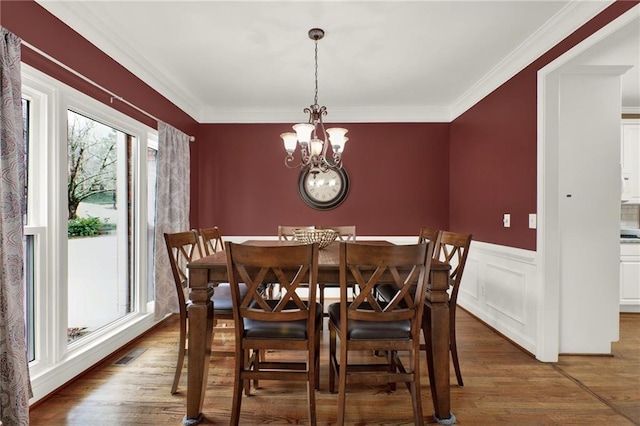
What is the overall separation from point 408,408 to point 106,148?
3.14m

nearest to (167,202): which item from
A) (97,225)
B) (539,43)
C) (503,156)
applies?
(97,225)

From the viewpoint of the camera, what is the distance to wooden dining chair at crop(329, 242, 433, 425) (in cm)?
162

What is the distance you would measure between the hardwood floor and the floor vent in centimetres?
4

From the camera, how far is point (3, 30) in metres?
1.67

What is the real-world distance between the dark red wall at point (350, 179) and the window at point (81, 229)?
3.38 ft

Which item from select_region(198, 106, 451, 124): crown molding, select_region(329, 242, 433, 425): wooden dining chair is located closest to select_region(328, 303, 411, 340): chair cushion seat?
select_region(329, 242, 433, 425): wooden dining chair

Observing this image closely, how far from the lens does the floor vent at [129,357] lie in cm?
258

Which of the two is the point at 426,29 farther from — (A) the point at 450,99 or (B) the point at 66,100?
(B) the point at 66,100

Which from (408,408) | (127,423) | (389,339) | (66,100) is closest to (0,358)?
(127,423)

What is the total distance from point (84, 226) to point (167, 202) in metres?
0.88

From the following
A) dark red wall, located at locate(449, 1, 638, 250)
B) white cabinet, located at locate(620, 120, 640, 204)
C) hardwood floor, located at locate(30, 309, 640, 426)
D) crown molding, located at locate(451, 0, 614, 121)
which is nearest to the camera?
hardwood floor, located at locate(30, 309, 640, 426)

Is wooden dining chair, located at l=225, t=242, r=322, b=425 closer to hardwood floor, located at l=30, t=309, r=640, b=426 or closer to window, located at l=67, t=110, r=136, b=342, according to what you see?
hardwood floor, located at l=30, t=309, r=640, b=426

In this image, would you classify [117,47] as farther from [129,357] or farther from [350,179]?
[350,179]

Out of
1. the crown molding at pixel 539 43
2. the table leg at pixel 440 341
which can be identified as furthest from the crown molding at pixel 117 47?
the crown molding at pixel 539 43
